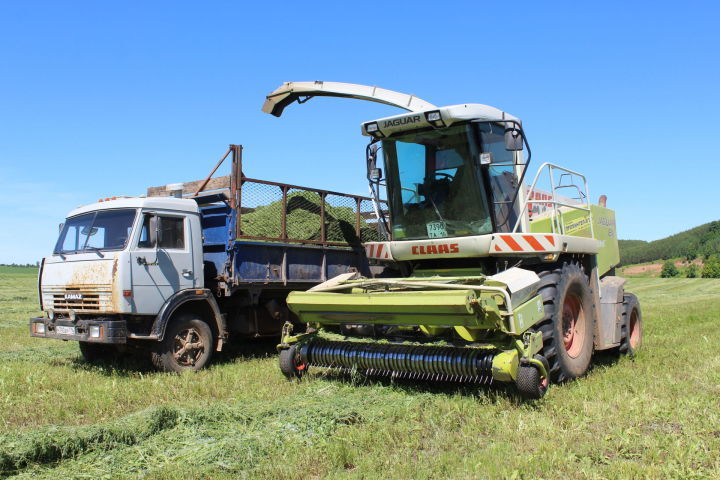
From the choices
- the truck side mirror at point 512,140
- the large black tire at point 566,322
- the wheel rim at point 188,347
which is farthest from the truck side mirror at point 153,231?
the large black tire at point 566,322

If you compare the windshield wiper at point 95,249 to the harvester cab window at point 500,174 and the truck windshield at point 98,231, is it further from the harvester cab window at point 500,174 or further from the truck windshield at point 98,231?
the harvester cab window at point 500,174

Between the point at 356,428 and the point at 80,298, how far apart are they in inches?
191

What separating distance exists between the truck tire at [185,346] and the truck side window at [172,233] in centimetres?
98

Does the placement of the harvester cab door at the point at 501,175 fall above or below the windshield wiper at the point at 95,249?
above

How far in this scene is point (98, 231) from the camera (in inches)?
326

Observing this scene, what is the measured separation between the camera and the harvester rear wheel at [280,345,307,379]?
7016mm

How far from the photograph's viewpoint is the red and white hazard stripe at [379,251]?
24.9 feet

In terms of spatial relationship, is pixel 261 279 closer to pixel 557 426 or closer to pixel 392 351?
pixel 392 351

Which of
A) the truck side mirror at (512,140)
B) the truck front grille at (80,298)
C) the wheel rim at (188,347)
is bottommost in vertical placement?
the wheel rim at (188,347)

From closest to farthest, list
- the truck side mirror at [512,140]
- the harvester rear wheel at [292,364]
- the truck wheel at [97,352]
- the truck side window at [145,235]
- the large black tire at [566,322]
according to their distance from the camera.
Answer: the large black tire at [566,322]
the truck side mirror at [512,140]
the harvester rear wheel at [292,364]
the truck side window at [145,235]
the truck wheel at [97,352]

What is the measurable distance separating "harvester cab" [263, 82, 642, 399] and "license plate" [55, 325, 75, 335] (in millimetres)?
2932

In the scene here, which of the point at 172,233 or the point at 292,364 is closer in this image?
the point at 292,364

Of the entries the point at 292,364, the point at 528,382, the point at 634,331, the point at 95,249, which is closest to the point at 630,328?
the point at 634,331

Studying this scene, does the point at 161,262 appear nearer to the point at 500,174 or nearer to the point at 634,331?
the point at 500,174
